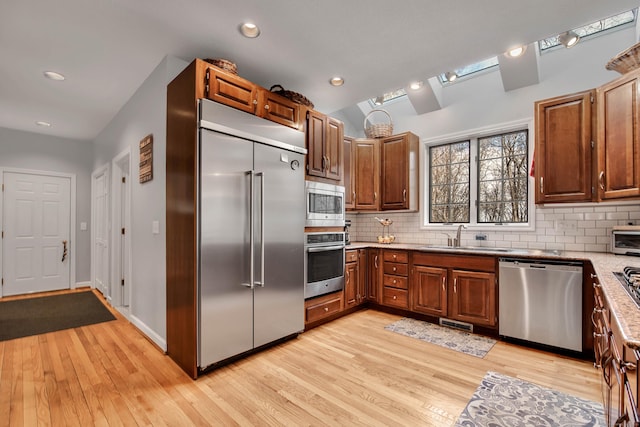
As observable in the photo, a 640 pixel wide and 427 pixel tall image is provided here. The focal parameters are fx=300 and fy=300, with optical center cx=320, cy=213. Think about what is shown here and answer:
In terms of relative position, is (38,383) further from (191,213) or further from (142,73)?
(142,73)

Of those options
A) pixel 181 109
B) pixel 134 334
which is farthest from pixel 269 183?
pixel 134 334

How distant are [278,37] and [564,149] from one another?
291 centimetres

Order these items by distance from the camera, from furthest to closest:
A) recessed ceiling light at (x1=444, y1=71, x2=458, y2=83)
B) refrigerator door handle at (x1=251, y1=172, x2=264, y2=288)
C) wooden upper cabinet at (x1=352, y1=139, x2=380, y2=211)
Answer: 1. wooden upper cabinet at (x1=352, y1=139, x2=380, y2=211)
2. recessed ceiling light at (x1=444, y1=71, x2=458, y2=83)
3. refrigerator door handle at (x1=251, y1=172, x2=264, y2=288)

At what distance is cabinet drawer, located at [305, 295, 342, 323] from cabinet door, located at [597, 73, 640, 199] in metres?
2.79

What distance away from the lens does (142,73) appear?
3.10 metres

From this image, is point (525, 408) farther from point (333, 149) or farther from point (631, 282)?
point (333, 149)

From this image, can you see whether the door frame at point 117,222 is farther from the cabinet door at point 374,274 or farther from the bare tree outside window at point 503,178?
the bare tree outside window at point 503,178

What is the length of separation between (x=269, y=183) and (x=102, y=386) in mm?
1979

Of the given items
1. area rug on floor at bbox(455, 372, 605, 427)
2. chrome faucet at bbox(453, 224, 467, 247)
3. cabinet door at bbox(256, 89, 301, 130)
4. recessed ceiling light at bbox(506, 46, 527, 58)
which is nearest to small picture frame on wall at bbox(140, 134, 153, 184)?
cabinet door at bbox(256, 89, 301, 130)

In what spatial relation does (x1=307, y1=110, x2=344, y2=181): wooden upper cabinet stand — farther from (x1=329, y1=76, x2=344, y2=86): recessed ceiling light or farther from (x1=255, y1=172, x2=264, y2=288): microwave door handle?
(x1=255, y1=172, x2=264, y2=288): microwave door handle

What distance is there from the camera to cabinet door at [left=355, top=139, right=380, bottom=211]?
4406 mm

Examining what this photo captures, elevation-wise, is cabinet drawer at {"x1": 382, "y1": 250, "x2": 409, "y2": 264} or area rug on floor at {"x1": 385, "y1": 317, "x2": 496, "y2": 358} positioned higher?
cabinet drawer at {"x1": 382, "y1": 250, "x2": 409, "y2": 264}

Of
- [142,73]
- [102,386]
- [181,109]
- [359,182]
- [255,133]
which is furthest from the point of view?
[359,182]

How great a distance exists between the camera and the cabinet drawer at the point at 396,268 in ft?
12.3
